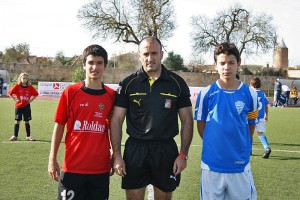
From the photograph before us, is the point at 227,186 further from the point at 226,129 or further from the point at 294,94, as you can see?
the point at 294,94

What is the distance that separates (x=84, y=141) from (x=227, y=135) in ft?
4.44

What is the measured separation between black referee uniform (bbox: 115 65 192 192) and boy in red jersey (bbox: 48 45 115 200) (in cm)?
21

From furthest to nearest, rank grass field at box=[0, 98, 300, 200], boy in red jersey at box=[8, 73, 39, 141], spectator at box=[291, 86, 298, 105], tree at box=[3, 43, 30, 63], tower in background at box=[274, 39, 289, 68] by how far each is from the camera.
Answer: tower in background at box=[274, 39, 289, 68] → tree at box=[3, 43, 30, 63] → spectator at box=[291, 86, 298, 105] → boy in red jersey at box=[8, 73, 39, 141] → grass field at box=[0, 98, 300, 200]

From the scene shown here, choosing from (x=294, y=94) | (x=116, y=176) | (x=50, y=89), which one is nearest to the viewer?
(x=116, y=176)

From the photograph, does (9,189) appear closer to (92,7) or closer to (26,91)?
(26,91)

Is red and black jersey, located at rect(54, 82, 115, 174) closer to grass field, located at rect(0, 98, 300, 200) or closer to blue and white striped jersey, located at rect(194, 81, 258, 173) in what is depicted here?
blue and white striped jersey, located at rect(194, 81, 258, 173)

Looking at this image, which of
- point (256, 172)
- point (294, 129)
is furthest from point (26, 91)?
point (294, 129)

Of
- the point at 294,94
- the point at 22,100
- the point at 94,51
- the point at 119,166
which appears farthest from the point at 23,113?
the point at 294,94

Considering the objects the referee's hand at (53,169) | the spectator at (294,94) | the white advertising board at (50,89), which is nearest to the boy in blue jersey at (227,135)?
the referee's hand at (53,169)

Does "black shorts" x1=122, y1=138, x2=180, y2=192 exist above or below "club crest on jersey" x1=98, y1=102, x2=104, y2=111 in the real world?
below

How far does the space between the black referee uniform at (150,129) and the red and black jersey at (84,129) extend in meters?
0.22

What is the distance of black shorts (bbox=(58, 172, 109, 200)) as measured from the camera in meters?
3.51

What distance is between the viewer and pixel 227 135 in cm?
347

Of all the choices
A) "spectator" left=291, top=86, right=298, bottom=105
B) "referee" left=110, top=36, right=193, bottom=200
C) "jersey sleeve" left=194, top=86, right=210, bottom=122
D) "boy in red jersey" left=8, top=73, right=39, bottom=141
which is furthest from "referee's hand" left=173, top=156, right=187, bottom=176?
"spectator" left=291, top=86, right=298, bottom=105
